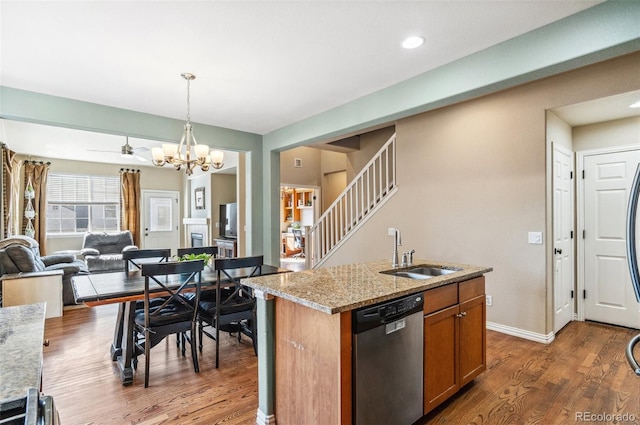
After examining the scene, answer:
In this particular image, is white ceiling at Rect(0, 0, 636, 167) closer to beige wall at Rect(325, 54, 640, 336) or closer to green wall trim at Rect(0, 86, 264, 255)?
green wall trim at Rect(0, 86, 264, 255)

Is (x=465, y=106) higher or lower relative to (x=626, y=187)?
higher

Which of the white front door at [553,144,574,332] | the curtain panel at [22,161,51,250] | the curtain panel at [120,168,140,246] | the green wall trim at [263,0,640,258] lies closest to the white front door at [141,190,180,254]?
the curtain panel at [120,168,140,246]

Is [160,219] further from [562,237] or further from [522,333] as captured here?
[562,237]

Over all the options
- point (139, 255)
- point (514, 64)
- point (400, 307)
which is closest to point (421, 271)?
point (400, 307)

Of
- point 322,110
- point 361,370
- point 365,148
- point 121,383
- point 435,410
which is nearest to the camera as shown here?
point 361,370

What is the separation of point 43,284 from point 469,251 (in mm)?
5359

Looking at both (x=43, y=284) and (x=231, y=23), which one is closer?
(x=231, y=23)

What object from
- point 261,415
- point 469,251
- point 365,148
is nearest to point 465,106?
point 469,251

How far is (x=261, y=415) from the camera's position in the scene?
6.87ft

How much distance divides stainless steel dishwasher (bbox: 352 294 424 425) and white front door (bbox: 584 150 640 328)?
10.4 feet

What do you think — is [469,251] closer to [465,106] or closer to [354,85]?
[465,106]

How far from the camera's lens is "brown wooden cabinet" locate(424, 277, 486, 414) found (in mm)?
2097

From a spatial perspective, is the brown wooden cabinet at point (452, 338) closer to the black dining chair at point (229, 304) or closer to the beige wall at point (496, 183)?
the beige wall at point (496, 183)

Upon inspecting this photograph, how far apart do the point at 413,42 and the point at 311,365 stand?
7.82 ft
